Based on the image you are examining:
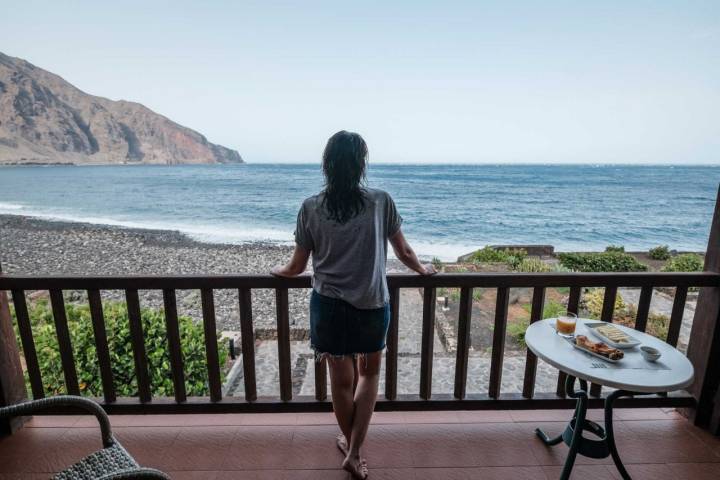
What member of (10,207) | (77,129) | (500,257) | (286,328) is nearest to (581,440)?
(286,328)

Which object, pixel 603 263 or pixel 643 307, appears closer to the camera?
pixel 643 307

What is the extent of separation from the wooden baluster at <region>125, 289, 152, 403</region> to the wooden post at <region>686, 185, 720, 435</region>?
297 centimetres

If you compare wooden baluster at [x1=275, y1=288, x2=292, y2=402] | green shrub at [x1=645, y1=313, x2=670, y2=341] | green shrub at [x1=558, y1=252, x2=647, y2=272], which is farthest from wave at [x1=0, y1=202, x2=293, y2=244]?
wooden baluster at [x1=275, y1=288, x2=292, y2=402]

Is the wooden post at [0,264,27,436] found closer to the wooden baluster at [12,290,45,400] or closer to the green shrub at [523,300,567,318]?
the wooden baluster at [12,290,45,400]

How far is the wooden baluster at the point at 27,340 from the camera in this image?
5.86ft

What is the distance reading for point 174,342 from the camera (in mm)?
1854

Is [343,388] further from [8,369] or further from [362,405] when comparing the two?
[8,369]

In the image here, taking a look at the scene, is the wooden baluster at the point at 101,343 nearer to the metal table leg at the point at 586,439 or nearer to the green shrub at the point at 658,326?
the metal table leg at the point at 586,439

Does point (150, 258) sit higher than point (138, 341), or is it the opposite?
point (138, 341)

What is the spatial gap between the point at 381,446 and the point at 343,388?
558 mm

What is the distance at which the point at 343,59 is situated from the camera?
2745 centimetres

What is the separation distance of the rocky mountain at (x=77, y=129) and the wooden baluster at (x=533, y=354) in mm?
74983

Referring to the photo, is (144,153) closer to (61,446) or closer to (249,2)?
(249,2)

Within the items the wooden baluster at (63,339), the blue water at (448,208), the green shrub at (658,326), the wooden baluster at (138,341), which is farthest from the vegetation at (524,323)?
the blue water at (448,208)
